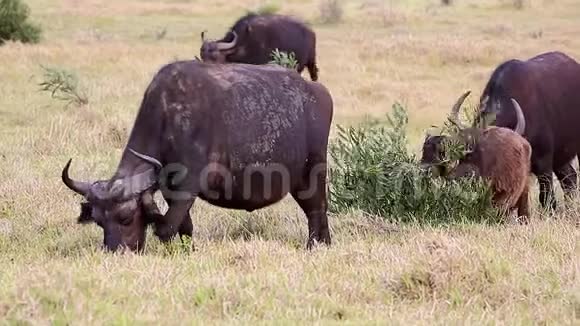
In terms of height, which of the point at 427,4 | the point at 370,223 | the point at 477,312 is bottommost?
the point at 427,4

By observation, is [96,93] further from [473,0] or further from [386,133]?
[473,0]

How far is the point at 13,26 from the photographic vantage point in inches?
1083

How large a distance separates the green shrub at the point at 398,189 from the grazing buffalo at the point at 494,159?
172mm

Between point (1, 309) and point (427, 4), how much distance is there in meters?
41.1

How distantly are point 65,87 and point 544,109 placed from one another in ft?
29.8

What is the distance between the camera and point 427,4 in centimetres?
4503

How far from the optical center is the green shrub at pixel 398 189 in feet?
29.9

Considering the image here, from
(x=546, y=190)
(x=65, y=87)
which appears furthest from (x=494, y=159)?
(x=65, y=87)

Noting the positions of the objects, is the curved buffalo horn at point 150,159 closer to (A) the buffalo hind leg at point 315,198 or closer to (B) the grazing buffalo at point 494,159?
(A) the buffalo hind leg at point 315,198

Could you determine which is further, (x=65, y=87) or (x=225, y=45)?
(x=225, y=45)

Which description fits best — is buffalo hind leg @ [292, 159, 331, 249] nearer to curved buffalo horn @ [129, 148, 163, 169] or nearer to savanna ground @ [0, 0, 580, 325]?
savanna ground @ [0, 0, 580, 325]

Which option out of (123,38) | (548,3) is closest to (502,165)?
(123,38)

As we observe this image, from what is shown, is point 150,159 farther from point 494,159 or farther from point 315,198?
point 494,159

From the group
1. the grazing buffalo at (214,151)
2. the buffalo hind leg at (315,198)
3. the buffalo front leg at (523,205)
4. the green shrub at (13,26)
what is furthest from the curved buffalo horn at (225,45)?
the green shrub at (13,26)
